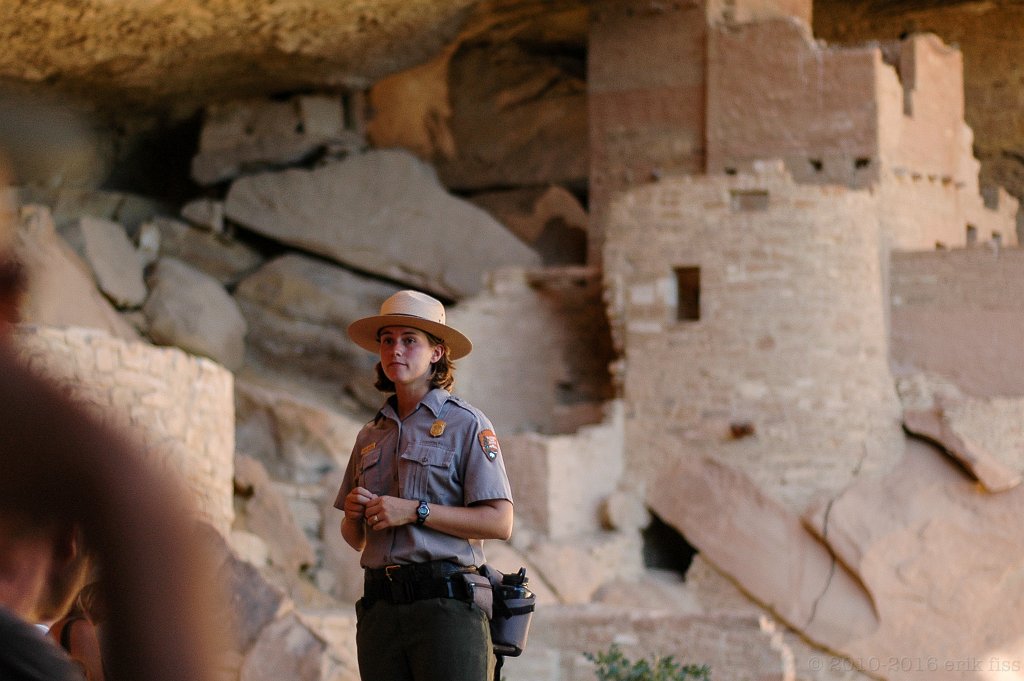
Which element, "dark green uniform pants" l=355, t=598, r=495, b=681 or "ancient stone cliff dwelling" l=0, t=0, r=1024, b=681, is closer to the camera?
"dark green uniform pants" l=355, t=598, r=495, b=681

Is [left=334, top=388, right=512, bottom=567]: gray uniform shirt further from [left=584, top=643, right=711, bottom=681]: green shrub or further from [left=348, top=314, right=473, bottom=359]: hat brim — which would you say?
[left=584, top=643, right=711, bottom=681]: green shrub

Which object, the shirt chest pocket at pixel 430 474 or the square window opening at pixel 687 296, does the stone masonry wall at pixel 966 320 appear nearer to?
the square window opening at pixel 687 296

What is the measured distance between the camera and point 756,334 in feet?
43.8

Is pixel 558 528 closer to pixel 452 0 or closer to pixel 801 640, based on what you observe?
pixel 801 640

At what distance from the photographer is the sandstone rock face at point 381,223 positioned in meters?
17.2

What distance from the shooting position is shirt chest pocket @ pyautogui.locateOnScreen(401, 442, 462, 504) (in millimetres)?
4016

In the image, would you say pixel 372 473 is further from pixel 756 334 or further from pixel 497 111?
pixel 497 111

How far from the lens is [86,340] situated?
21.6 ft

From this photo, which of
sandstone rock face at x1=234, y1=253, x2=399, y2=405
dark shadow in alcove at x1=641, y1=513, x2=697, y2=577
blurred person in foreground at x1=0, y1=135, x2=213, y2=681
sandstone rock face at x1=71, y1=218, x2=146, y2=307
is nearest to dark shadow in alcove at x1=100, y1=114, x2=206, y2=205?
sandstone rock face at x1=234, y1=253, x2=399, y2=405

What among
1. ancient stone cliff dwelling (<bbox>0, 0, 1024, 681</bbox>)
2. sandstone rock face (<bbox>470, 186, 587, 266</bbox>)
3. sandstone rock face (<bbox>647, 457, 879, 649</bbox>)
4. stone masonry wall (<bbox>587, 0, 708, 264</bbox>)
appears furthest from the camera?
sandstone rock face (<bbox>470, 186, 587, 266</bbox>)

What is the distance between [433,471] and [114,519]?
2.71 meters

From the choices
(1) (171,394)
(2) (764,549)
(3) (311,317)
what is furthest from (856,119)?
(1) (171,394)

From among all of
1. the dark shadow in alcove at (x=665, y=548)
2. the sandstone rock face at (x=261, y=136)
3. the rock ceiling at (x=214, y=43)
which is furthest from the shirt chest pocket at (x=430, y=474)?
the sandstone rock face at (x=261, y=136)

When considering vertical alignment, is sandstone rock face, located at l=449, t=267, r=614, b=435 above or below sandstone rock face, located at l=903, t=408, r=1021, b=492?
above
